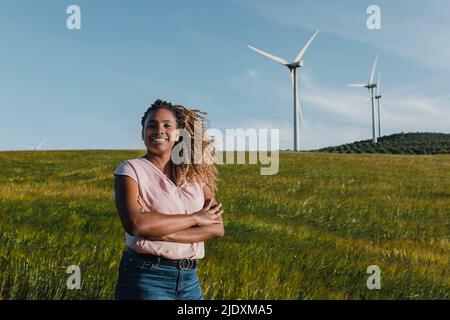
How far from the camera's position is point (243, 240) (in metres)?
8.75

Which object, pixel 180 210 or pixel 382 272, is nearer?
pixel 180 210

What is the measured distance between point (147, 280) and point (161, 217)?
47 centimetres

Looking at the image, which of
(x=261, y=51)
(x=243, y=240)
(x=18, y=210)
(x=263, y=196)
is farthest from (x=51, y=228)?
(x=261, y=51)

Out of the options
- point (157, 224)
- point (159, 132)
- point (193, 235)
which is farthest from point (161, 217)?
point (159, 132)

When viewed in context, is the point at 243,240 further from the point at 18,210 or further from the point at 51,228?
the point at 18,210

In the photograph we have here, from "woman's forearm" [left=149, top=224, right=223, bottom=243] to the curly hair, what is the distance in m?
0.41

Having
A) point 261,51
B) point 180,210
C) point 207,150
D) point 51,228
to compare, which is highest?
point 261,51

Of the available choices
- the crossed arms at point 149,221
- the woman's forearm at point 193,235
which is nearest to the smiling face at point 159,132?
the crossed arms at point 149,221

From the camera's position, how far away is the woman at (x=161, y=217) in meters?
3.84

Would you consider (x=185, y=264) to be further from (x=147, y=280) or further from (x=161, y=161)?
(x=161, y=161)

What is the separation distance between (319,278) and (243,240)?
7.21ft

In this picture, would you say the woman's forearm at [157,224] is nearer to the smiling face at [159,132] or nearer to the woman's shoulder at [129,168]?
the woman's shoulder at [129,168]

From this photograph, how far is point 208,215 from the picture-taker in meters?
4.24

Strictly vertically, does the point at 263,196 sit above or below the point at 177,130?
below
